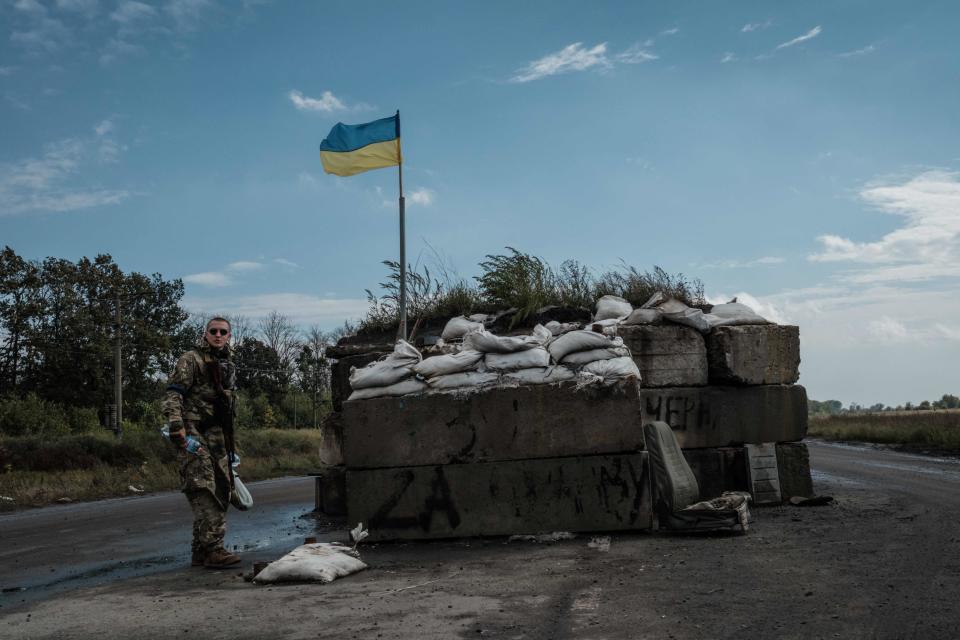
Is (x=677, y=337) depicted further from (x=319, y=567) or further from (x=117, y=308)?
(x=117, y=308)

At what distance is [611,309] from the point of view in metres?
10.5

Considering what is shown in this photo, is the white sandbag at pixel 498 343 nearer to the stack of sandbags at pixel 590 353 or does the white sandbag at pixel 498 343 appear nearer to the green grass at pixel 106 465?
the stack of sandbags at pixel 590 353

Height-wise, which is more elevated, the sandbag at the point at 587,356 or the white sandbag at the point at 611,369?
the sandbag at the point at 587,356

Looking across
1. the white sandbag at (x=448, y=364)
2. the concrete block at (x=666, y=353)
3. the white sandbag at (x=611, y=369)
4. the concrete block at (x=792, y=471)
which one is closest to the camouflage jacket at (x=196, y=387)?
the white sandbag at (x=448, y=364)

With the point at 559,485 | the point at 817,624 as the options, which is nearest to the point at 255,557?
the point at 559,485

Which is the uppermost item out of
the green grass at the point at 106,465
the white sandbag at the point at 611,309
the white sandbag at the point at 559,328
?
the white sandbag at the point at 611,309

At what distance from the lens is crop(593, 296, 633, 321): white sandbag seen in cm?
1040

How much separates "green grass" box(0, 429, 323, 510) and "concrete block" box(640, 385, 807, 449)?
806cm

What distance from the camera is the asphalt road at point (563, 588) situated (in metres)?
4.54

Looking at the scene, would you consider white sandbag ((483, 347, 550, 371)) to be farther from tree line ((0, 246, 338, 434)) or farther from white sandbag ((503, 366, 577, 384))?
tree line ((0, 246, 338, 434))

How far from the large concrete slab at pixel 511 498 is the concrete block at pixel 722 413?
198 cm

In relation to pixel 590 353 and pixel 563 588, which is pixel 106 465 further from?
pixel 563 588

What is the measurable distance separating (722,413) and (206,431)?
5680 millimetres

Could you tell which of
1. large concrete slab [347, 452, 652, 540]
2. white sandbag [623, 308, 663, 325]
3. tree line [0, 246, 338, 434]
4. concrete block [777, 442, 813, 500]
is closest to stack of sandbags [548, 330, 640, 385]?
large concrete slab [347, 452, 652, 540]
